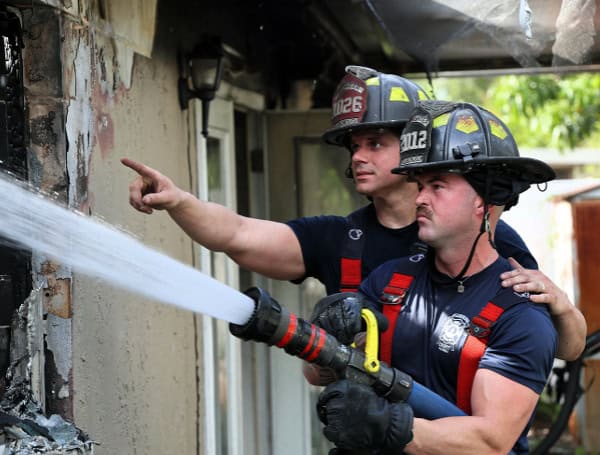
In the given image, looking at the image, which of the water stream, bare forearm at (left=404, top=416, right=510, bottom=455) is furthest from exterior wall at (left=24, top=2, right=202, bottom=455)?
bare forearm at (left=404, top=416, right=510, bottom=455)

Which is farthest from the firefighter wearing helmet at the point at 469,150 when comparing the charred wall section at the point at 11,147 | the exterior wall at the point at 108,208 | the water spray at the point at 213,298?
the charred wall section at the point at 11,147

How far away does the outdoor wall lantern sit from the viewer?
5387 mm

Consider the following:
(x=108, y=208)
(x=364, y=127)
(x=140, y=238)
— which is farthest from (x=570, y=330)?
(x=140, y=238)

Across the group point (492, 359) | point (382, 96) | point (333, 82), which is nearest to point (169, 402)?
point (382, 96)

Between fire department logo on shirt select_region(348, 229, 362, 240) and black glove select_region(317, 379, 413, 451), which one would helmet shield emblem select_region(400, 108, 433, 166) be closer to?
fire department logo on shirt select_region(348, 229, 362, 240)

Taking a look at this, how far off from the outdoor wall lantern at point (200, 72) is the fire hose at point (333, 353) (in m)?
2.58

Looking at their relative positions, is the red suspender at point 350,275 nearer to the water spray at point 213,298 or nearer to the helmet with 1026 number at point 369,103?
the helmet with 1026 number at point 369,103

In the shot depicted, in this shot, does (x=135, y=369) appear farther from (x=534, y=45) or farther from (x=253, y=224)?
(x=534, y=45)

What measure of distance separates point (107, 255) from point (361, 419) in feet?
3.25

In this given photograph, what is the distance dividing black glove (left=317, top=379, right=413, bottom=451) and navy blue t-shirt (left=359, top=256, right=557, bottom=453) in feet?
1.12

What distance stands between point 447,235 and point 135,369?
1.73 meters

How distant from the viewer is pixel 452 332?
10.7 ft

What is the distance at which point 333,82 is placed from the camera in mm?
8289

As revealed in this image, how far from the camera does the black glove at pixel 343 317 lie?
10.4 feet
